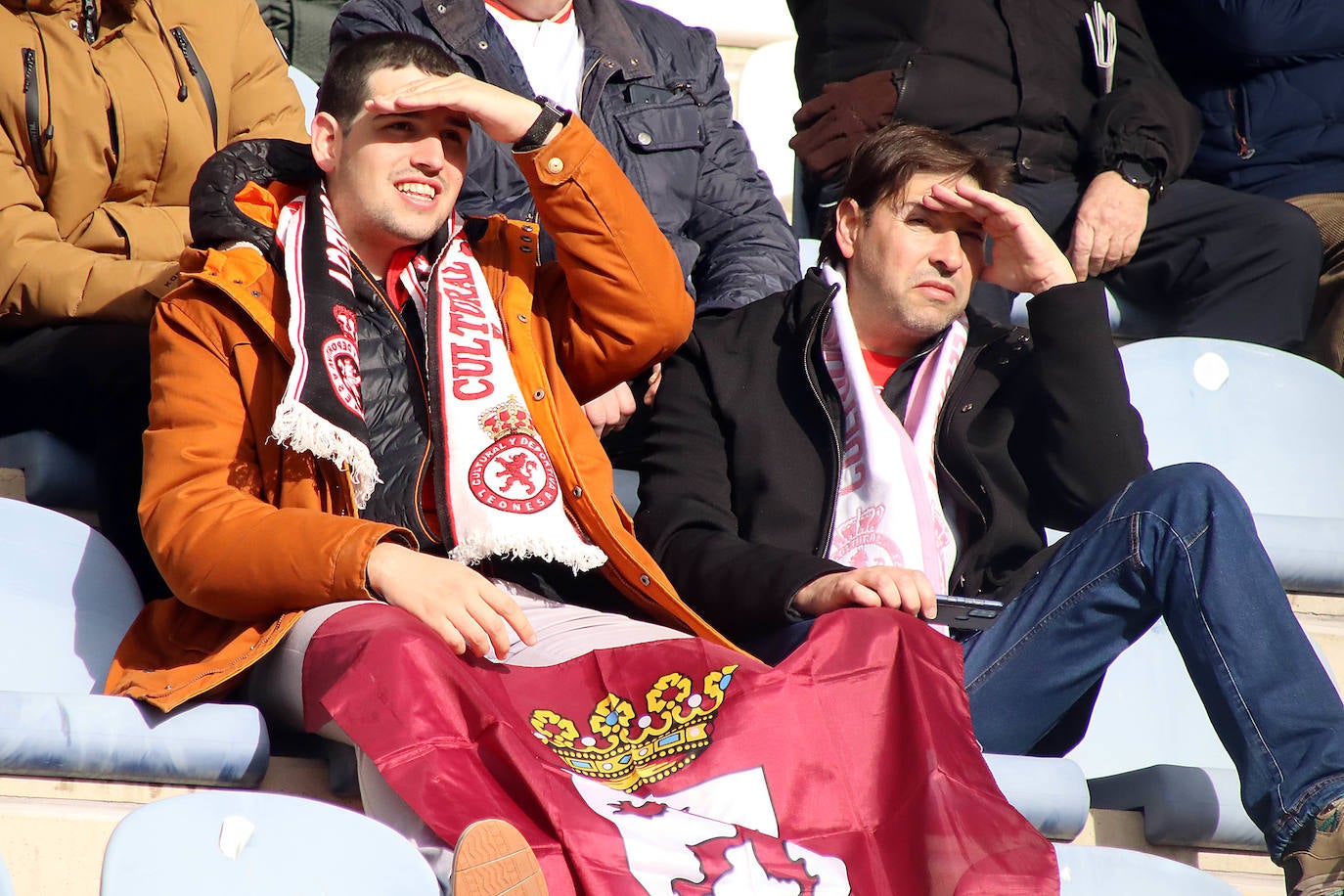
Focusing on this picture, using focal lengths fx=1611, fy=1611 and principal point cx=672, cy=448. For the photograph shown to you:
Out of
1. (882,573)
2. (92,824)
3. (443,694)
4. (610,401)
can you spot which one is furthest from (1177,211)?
(92,824)

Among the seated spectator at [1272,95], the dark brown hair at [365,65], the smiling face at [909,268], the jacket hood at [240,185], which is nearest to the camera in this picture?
the jacket hood at [240,185]

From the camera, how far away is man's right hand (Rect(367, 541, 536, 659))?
1970mm

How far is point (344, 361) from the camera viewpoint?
2.29 m

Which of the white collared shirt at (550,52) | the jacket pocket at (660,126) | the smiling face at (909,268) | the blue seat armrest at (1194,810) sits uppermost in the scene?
the white collared shirt at (550,52)

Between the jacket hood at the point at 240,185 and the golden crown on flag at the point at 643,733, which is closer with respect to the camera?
the golden crown on flag at the point at 643,733

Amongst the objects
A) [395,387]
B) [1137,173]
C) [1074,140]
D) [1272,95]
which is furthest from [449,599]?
[1272,95]

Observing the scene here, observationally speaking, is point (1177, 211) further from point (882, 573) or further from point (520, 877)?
point (520, 877)

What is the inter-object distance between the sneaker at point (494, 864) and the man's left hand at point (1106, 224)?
2.35 metres

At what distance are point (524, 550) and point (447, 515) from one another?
12cm

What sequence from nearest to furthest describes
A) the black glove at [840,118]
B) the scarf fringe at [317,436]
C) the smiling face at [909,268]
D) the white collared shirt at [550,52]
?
the scarf fringe at [317,436], the smiling face at [909,268], the white collared shirt at [550,52], the black glove at [840,118]

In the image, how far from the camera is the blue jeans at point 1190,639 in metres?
2.04

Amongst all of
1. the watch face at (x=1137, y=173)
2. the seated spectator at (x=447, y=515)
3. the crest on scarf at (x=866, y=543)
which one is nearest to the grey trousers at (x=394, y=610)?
the seated spectator at (x=447, y=515)

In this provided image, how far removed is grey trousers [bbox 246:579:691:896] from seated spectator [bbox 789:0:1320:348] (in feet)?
5.10

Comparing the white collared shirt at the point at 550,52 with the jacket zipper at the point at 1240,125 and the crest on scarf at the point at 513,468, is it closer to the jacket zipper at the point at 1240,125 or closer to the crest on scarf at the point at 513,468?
the crest on scarf at the point at 513,468
